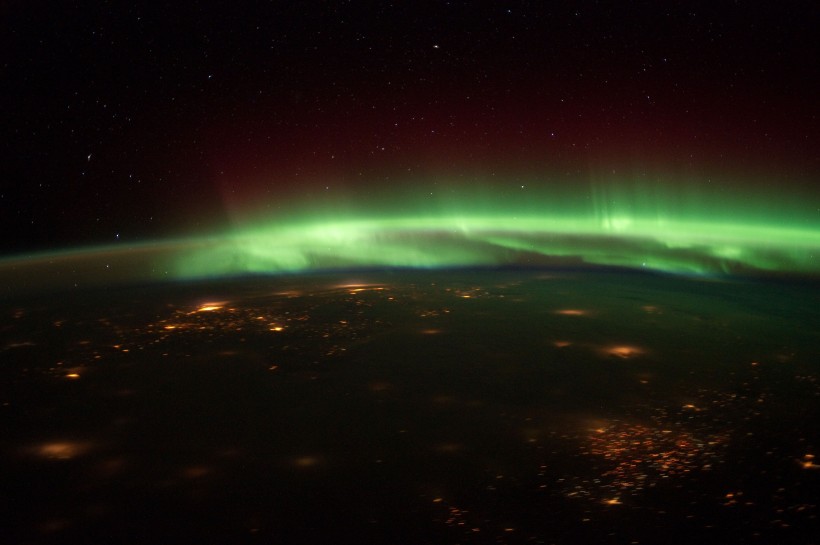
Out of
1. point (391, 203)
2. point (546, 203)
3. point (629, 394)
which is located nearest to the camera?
point (629, 394)

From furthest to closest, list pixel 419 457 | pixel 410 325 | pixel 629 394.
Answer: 1. pixel 410 325
2. pixel 629 394
3. pixel 419 457

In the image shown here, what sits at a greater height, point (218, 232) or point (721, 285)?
point (218, 232)

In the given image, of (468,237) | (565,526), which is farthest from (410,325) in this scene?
(468,237)

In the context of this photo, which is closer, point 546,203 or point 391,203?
point 546,203

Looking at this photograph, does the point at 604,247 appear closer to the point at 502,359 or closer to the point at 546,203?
Answer: the point at 546,203

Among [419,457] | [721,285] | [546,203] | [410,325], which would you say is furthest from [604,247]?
[419,457]

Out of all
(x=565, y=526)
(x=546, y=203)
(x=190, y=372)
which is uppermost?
(x=546, y=203)
